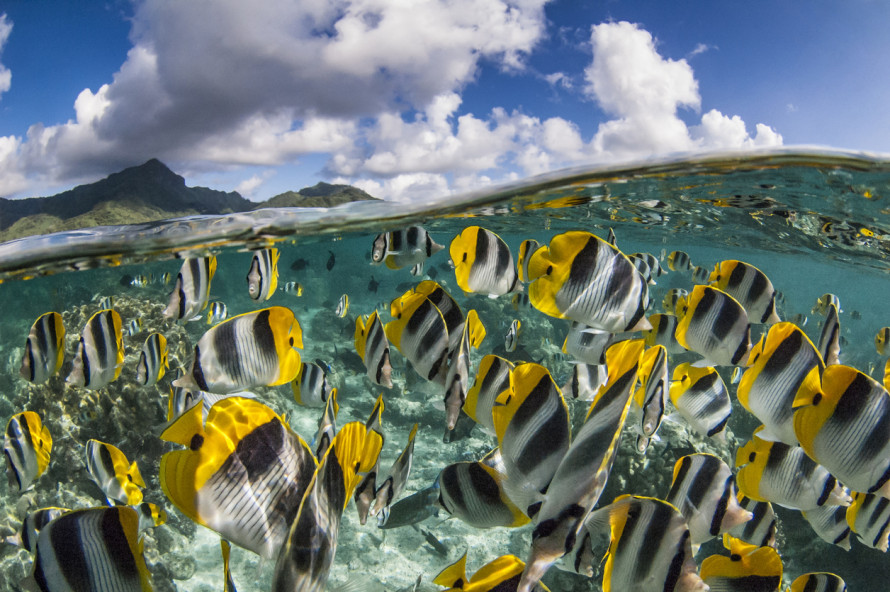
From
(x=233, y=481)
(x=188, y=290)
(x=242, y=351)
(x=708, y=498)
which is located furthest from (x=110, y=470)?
(x=708, y=498)

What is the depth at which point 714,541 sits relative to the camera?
6715mm

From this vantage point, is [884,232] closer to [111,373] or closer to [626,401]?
[626,401]

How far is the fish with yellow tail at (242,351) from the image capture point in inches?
112

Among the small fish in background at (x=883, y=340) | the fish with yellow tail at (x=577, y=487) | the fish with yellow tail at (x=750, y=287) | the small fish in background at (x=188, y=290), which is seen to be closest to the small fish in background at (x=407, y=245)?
the small fish in background at (x=188, y=290)

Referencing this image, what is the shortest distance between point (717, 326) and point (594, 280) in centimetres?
135

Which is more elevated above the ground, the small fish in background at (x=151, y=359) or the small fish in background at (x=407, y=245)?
the small fish in background at (x=407, y=245)

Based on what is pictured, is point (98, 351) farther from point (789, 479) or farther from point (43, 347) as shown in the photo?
point (789, 479)

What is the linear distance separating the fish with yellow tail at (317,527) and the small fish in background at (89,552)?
1101 millimetres

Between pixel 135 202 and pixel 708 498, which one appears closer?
pixel 708 498

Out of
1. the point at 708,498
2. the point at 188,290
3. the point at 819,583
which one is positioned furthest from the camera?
the point at 188,290

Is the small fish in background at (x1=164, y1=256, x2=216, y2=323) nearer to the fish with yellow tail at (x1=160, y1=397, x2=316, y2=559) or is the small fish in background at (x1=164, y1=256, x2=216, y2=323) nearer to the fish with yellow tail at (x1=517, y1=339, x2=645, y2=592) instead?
the fish with yellow tail at (x1=160, y1=397, x2=316, y2=559)

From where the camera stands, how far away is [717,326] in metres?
3.35

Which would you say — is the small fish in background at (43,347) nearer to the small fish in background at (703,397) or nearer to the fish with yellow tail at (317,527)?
the fish with yellow tail at (317,527)

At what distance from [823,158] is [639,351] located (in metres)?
7.97
